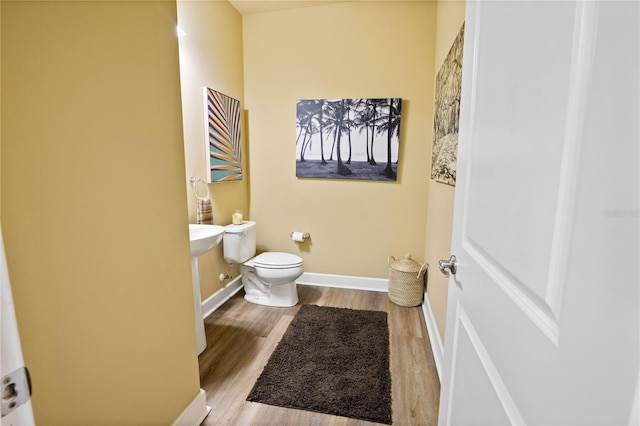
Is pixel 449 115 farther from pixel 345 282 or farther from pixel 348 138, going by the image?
pixel 345 282

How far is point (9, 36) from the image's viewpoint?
64cm

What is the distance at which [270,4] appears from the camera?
2602 mm

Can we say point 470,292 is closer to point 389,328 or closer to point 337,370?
point 337,370

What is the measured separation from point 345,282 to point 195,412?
1.82m

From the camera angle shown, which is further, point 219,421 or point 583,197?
point 219,421

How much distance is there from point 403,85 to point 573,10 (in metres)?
2.37

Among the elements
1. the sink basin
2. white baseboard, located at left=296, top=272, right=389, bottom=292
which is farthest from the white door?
white baseboard, located at left=296, top=272, right=389, bottom=292

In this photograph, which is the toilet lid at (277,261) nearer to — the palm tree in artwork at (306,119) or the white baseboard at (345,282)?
the white baseboard at (345,282)

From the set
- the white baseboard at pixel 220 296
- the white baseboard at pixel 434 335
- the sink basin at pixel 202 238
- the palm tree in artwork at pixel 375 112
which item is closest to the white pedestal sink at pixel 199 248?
the sink basin at pixel 202 238

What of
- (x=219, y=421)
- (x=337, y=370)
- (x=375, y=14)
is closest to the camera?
(x=219, y=421)

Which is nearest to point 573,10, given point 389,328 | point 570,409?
point 570,409

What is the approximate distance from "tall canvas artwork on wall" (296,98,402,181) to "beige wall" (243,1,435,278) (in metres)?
0.08

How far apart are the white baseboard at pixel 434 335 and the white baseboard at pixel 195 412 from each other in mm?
1198

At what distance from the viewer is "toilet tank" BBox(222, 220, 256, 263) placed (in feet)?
8.14
